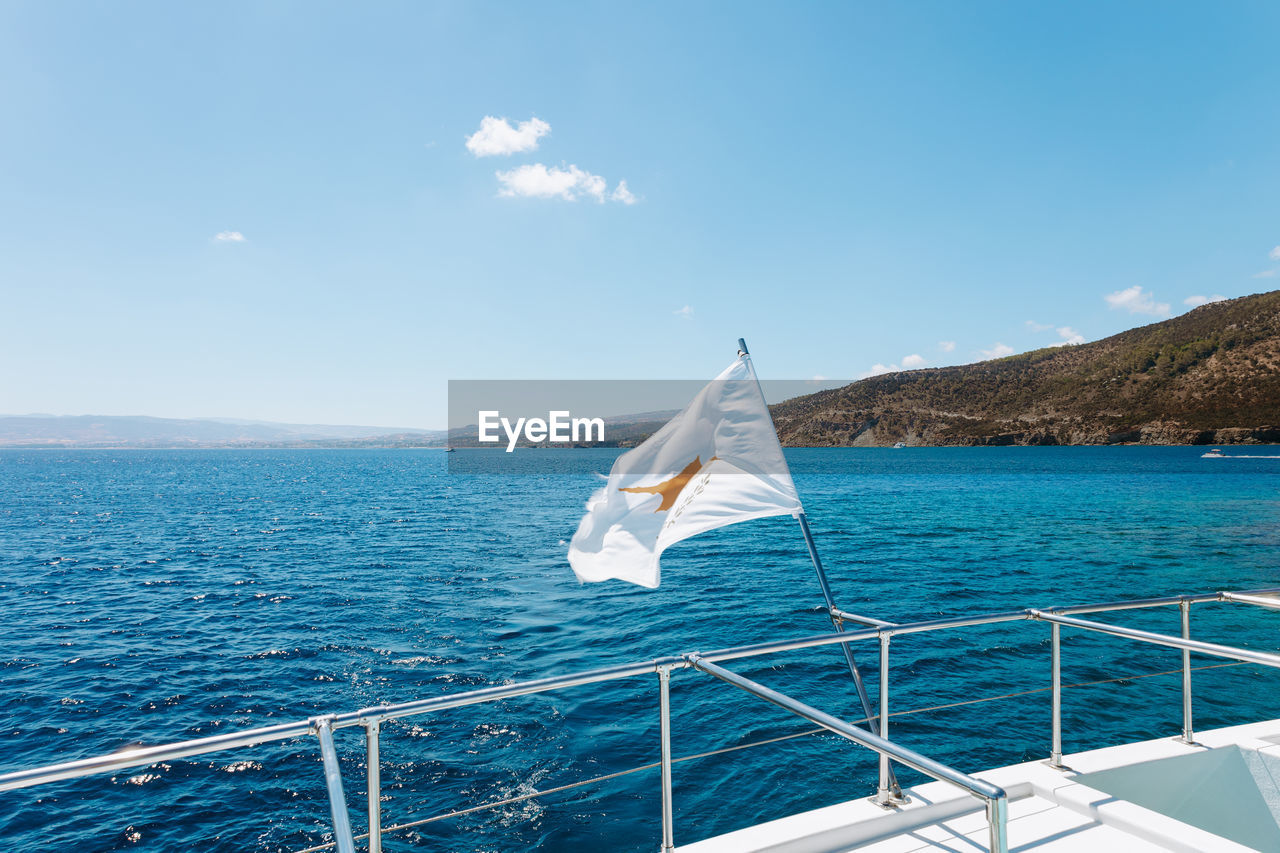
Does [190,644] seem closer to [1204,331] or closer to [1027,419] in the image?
[1027,419]

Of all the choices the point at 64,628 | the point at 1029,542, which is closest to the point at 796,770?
the point at 64,628

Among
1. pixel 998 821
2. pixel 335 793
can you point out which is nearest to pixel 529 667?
pixel 335 793

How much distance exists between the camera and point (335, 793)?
7.91 feet

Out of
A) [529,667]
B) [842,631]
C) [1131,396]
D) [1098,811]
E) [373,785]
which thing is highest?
[1131,396]

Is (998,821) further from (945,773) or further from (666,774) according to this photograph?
(666,774)

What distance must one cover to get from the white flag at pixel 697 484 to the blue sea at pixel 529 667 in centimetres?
504

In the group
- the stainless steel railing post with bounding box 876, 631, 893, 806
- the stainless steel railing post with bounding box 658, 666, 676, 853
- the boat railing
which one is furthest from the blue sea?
the stainless steel railing post with bounding box 658, 666, 676, 853

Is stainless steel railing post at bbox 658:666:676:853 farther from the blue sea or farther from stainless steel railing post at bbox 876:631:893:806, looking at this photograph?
the blue sea

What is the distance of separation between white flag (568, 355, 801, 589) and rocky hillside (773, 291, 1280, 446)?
576ft

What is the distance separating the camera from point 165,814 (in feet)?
33.2

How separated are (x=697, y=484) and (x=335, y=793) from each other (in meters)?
4.00

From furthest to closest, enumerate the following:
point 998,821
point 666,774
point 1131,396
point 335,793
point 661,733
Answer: point 1131,396
point 666,774
point 661,733
point 335,793
point 998,821

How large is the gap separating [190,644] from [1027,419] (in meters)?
192

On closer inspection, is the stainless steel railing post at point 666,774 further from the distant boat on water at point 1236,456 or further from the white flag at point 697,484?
the distant boat on water at point 1236,456
